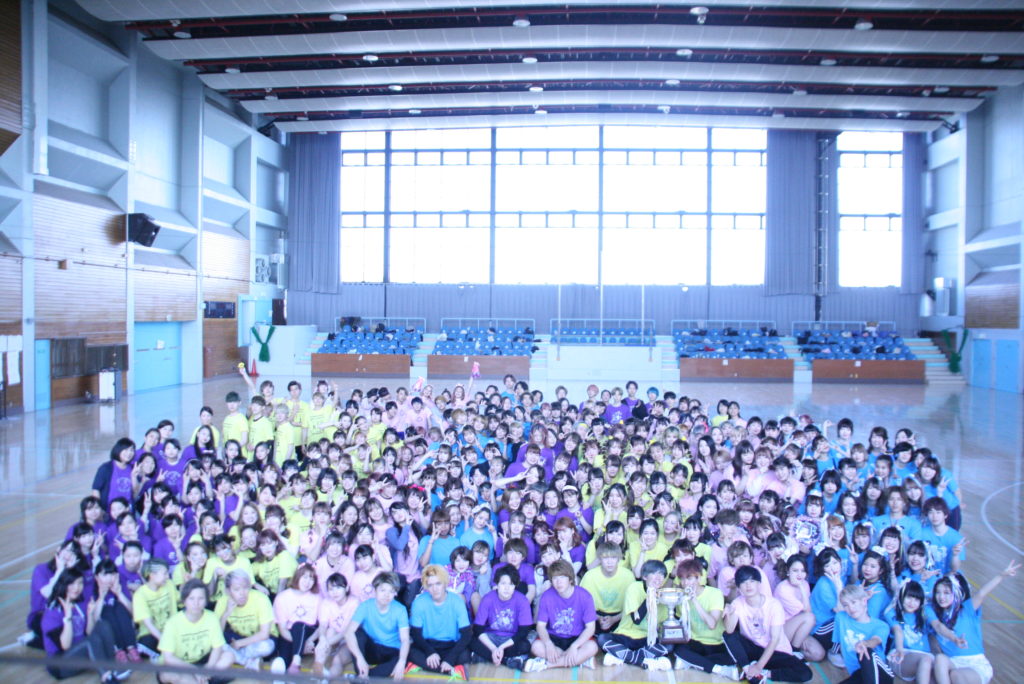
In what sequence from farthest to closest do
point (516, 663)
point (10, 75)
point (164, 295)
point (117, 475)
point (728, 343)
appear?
point (728, 343), point (164, 295), point (10, 75), point (117, 475), point (516, 663)

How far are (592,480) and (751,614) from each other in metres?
2.12

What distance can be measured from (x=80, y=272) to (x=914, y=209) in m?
32.1

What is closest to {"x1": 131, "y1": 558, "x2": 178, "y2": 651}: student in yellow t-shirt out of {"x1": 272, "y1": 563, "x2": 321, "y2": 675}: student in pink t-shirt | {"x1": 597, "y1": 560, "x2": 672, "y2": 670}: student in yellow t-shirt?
{"x1": 272, "y1": 563, "x2": 321, "y2": 675}: student in pink t-shirt

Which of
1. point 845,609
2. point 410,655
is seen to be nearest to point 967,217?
point 845,609

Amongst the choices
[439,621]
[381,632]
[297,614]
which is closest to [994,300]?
[439,621]

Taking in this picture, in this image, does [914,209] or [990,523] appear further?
[914,209]

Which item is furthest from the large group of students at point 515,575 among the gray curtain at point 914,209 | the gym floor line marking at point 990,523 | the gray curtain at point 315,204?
the gray curtain at point 914,209

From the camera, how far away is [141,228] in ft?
65.4

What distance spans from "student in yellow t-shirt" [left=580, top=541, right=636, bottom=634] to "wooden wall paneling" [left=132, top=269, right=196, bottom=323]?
65.6ft

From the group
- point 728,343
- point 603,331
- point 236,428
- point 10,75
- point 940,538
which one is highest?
point 10,75

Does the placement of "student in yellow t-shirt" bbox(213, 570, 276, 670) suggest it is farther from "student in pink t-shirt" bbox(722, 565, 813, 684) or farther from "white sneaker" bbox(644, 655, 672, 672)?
"student in pink t-shirt" bbox(722, 565, 813, 684)

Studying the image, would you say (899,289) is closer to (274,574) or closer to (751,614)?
(751,614)

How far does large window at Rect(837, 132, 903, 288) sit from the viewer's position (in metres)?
29.8

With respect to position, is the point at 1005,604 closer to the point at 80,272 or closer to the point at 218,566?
the point at 218,566
